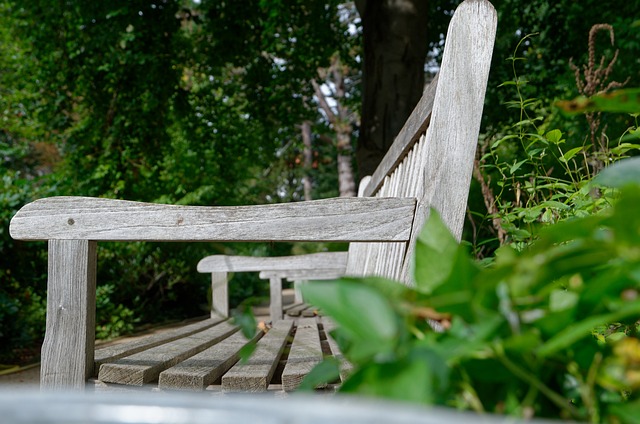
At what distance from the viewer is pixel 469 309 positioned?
1.65ft

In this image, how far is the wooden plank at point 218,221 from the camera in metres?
1.53

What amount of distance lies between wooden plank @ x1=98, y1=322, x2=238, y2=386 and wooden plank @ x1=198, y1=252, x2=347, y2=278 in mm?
2074

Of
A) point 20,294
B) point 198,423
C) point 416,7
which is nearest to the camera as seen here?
point 198,423

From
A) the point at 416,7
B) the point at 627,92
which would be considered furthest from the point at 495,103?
the point at 627,92

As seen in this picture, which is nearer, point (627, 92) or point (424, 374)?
point (424, 374)

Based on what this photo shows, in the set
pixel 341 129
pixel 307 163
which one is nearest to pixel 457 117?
pixel 341 129

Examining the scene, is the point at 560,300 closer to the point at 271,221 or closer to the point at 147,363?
the point at 271,221

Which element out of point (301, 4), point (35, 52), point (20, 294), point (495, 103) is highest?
point (301, 4)

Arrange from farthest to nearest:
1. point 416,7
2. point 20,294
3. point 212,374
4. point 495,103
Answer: point 495,103
point 20,294
point 416,7
point 212,374

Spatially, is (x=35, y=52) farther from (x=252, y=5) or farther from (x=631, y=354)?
(x=631, y=354)

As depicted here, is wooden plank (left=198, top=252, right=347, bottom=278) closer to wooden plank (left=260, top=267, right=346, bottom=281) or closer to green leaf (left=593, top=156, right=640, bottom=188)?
wooden plank (left=260, top=267, right=346, bottom=281)

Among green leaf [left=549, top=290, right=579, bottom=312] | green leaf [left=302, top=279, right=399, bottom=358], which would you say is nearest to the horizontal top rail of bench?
green leaf [left=549, top=290, right=579, bottom=312]

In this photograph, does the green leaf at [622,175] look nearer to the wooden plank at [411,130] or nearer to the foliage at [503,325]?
the foliage at [503,325]

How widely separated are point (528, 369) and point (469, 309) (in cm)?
7
